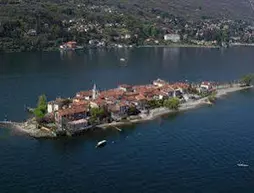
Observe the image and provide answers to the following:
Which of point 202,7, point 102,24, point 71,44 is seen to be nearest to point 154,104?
point 71,44

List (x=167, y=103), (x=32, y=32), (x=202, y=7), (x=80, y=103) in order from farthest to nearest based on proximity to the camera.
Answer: (x=202, y=7), (x=32, y=32), (x=167, y=103), (x=80, y=103)

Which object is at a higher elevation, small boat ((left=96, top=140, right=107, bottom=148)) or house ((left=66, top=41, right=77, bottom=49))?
house ((left=66, top=41, right=77, bottom=49))

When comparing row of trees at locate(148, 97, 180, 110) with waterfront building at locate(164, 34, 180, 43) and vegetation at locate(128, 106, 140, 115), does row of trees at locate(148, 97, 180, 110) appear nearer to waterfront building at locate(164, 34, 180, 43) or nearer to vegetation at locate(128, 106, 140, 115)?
vegetation at locate(128, 106, 140, 115)

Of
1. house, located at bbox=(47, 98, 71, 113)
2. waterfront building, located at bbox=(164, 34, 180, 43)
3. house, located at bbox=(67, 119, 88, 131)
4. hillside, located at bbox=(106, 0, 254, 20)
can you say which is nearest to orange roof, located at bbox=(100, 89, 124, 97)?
house, located at bbox=(47, 98, 71, 113)

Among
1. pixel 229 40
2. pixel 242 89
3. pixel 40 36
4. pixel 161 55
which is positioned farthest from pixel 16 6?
pixel 242 89

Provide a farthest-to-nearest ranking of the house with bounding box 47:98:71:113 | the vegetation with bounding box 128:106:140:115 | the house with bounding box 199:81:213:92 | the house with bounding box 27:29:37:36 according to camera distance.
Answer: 1. the house with bounding box 27:29:37:36
2. the house with bounding box 199:81:213:92
3. the vegetation with bounding box 128:106:140:115
4. the house with bounding box 47:98:71:113

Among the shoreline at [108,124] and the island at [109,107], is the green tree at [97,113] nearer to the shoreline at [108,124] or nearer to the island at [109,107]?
the island at [109,107]

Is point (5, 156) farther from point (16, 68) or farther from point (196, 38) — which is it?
point (196, 38)

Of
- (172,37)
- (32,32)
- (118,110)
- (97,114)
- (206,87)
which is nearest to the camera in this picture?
(97,114)

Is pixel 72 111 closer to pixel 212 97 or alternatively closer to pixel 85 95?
pixel 85 95
